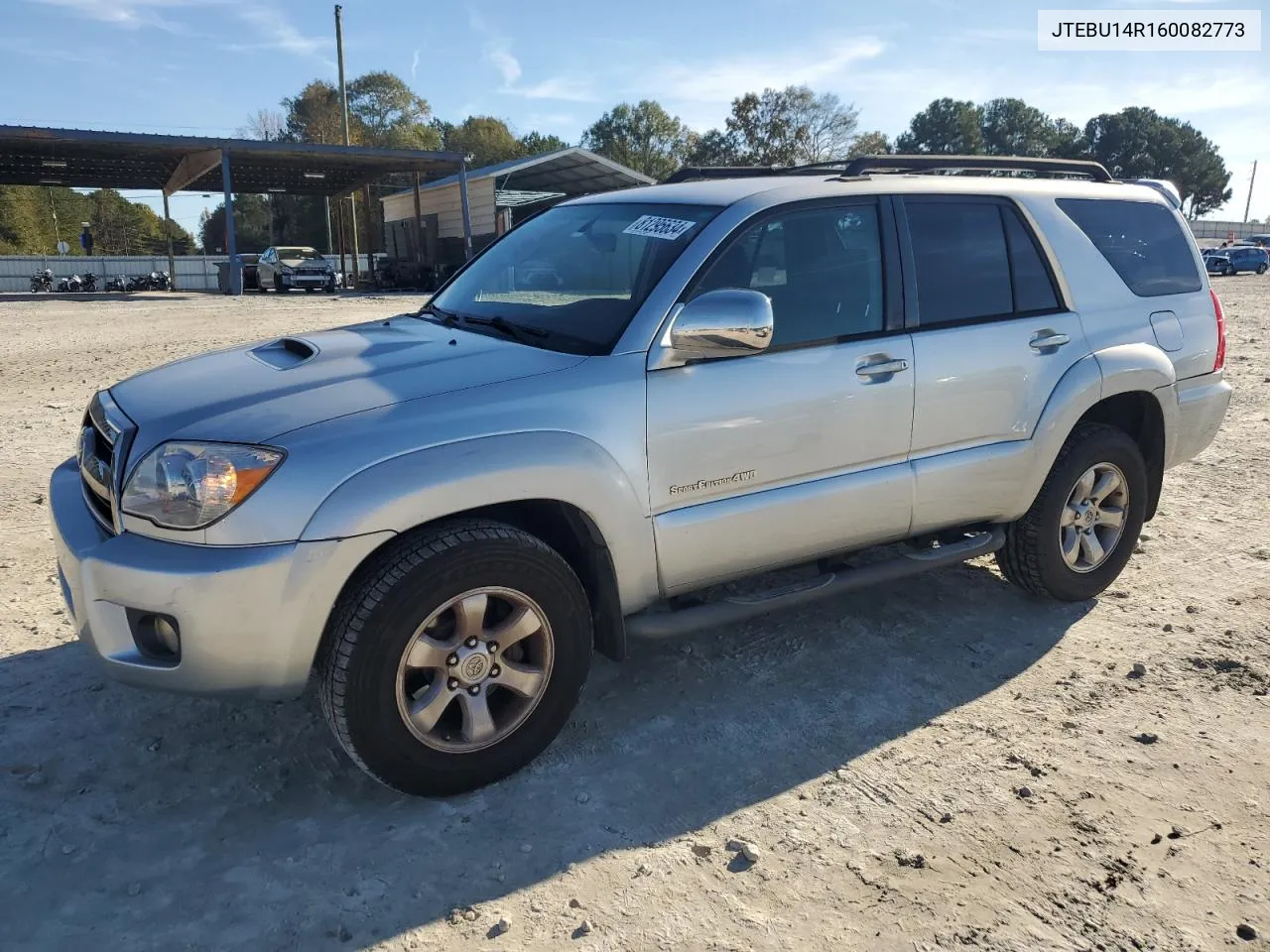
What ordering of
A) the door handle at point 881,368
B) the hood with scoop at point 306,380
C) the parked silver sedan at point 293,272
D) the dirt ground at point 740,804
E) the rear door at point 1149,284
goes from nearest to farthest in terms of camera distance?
the dirt ground at point 740,804 < the hood with scoop at point 306,380 < the door handle at point 881,368 < the rear door at point 1149,284 < the parked silver sedan at point 293,272

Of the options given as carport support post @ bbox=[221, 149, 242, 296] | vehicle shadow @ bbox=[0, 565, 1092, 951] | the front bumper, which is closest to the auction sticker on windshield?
the front bumper

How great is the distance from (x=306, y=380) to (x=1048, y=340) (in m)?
2.99

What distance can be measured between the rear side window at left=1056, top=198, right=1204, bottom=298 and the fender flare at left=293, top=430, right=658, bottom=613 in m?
2.67

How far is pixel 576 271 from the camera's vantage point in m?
3.69

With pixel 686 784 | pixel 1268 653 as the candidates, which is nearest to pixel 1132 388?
pixel 1268 653

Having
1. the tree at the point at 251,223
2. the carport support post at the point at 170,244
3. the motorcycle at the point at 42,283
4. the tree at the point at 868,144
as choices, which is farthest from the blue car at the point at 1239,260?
the tree at the point at 251,223

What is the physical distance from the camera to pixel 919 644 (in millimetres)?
4008

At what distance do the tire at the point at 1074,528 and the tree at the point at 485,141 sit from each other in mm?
66137

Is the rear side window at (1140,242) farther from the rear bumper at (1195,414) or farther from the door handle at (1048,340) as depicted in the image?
the door handle at (1048,340)

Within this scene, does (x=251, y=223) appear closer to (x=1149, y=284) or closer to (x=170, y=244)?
(x=170, y=244)

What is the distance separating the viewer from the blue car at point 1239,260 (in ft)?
136

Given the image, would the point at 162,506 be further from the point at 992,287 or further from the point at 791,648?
the point at 992,287

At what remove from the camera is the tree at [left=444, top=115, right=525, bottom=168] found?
67.8 m

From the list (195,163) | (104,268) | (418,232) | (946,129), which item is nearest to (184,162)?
(195,163)
